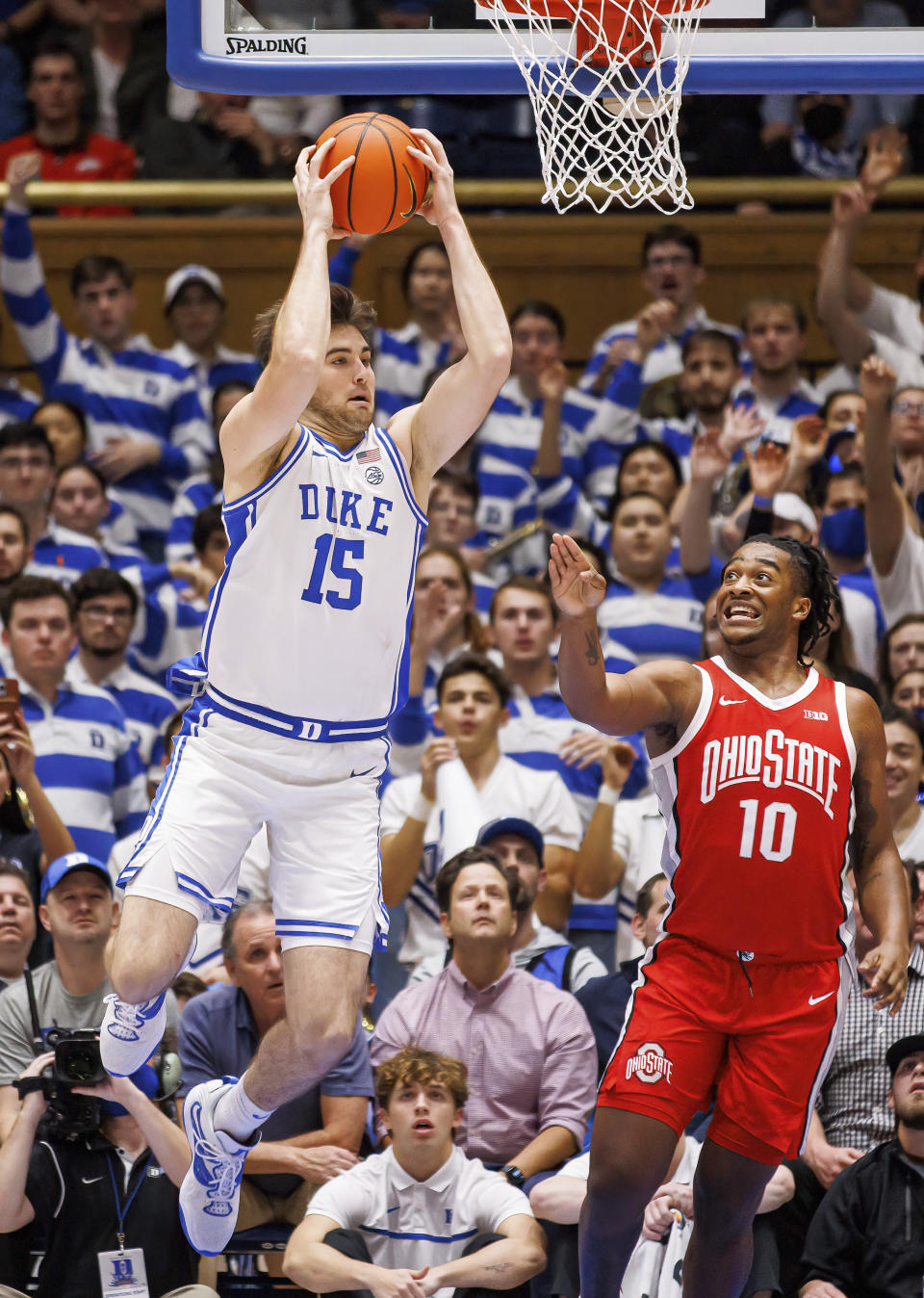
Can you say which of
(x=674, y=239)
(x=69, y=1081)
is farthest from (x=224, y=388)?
(x=69, y=1081)

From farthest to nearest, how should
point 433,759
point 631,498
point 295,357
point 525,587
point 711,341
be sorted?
point 711,341 → point 631,498 → point 525,587 → point 433,759 → point 295,357

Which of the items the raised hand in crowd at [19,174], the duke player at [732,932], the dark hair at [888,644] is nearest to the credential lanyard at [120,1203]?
the duke player at [732,932]

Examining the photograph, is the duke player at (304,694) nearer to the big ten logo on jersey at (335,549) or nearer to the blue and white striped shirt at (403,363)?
the big ten logo on jersey at (335,549)

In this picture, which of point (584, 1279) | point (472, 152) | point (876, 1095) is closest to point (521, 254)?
point (472, 152)

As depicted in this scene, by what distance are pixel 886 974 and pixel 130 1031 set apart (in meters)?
2.22

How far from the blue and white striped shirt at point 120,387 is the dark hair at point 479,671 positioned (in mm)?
3426

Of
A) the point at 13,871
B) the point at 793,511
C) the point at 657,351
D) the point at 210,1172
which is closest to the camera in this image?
the point at 210,1172

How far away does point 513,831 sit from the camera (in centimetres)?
755

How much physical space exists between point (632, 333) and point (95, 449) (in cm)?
343

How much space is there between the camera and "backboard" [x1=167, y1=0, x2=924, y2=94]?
20.2 feet

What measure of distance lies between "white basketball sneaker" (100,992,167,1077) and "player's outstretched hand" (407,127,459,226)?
8.10ft

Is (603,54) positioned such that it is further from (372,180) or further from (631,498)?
(631,498)

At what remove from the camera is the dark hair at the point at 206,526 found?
973cm

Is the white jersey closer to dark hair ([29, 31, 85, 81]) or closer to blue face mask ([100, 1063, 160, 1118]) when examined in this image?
blue face mask ([100, 1063, 160, 1118])
